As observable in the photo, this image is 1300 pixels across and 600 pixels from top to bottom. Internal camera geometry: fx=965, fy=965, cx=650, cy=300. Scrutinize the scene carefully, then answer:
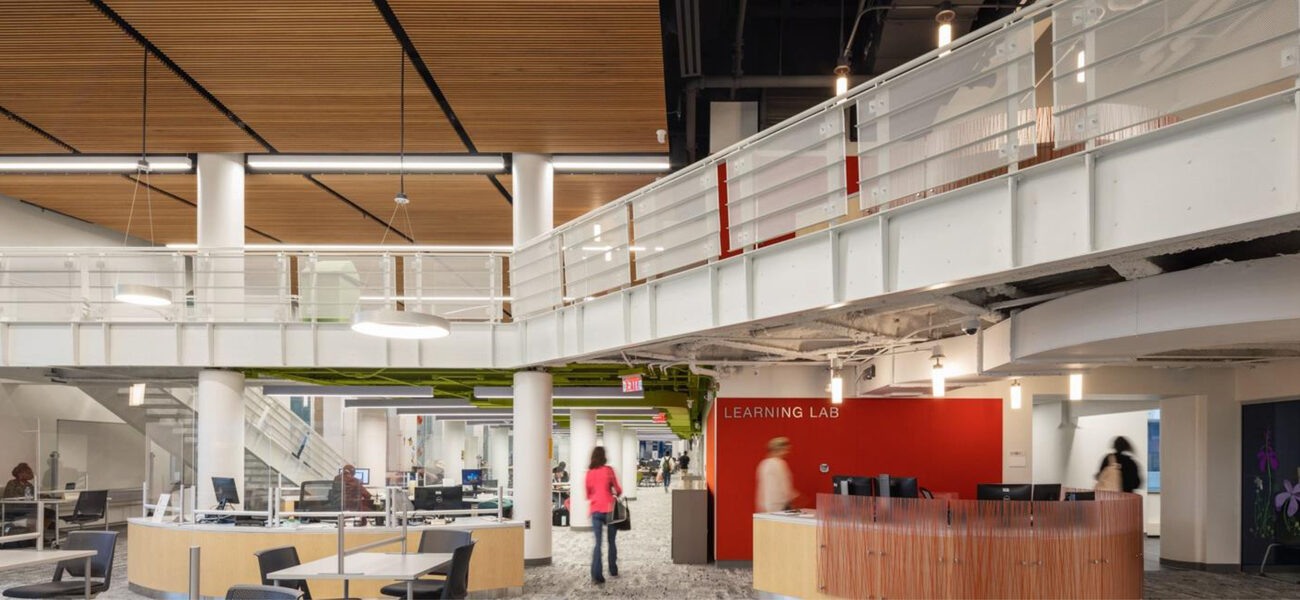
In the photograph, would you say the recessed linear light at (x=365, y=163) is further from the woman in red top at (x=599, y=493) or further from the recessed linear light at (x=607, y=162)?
the woman in red top at (x=599, y=493)

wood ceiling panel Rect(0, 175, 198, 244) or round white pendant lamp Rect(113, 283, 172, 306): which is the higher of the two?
wood ceiling panel Rect(0, 175, 198, 244)

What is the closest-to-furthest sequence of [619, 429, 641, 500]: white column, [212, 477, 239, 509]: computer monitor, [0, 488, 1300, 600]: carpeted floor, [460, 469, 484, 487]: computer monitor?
[0, 488, 1300, 600]: carpeted floor, [212, 477, 239, 509]: computer monitor, [460, 469, 484, 487]: computer monitor, [619, 429, 641, 500]: white column

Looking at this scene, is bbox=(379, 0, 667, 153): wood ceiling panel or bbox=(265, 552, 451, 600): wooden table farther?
bbox=(379, 0, 667, 153): wood ceiling panel

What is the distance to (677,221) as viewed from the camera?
957 cm

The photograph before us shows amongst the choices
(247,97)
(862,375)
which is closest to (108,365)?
(247,97)

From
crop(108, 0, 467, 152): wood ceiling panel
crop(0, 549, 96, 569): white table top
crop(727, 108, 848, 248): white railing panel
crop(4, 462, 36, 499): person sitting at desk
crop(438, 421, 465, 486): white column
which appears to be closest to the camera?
crop(727, 108, 848, 248): white railing panel

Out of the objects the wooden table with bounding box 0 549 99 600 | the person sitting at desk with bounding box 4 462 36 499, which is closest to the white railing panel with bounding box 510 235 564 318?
the wooden table with bounding box 0 549 99 600

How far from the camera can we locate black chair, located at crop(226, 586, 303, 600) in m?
6.28

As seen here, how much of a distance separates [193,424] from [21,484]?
2921mm

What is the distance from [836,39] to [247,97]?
8.14 m

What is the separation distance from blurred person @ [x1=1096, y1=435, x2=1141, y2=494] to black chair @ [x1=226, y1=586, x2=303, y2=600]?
11.6 m

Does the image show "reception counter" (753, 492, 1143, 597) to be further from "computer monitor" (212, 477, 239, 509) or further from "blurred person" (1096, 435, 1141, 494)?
"computer monitor" (212, 477, 239, 509)

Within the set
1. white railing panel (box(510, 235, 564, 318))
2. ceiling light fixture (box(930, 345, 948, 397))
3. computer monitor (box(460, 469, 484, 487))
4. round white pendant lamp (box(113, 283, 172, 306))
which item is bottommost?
computer monitor (box(460, 469, 484, 487))

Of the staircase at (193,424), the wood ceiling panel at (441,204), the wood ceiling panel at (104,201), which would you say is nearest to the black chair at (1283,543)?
the wood ceiling panel at (441,204)
